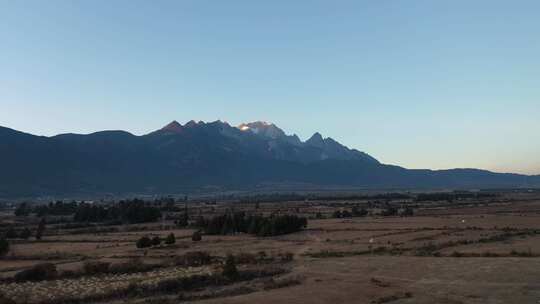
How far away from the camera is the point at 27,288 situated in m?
45.9

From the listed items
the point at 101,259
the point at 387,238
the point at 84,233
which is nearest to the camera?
the point at 101,259

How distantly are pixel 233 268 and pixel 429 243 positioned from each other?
91.5 ft

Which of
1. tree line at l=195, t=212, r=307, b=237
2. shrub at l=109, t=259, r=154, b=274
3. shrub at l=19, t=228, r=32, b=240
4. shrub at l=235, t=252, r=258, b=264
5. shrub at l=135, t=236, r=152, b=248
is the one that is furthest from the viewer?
shrub at l=19, t=228, r=32, b=240

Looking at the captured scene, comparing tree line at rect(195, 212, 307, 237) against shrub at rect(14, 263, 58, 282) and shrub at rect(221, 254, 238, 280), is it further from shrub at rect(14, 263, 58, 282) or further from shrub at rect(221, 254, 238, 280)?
shrub at rect(221, 254, 238, 280)

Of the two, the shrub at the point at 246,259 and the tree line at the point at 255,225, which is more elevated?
the tree line at the point at 255,225

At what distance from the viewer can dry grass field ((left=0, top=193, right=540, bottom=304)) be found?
37.7 metres

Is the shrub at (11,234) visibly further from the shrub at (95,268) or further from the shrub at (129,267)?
the shrub at (95,268)

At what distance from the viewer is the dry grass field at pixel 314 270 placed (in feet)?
124

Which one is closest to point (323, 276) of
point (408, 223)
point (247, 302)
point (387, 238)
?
point (247, 302)

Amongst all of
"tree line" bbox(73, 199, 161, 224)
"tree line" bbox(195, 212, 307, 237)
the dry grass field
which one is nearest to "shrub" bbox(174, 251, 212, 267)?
the dry grass field

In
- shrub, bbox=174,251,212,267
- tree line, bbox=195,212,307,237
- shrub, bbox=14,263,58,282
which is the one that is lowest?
shrub, bbox=14,263,58,282

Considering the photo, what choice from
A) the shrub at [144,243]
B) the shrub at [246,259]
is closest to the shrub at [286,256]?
the shrub at [246,259]

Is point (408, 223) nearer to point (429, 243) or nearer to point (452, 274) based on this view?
point (429, 243)

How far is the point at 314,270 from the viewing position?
4956 centimetres
